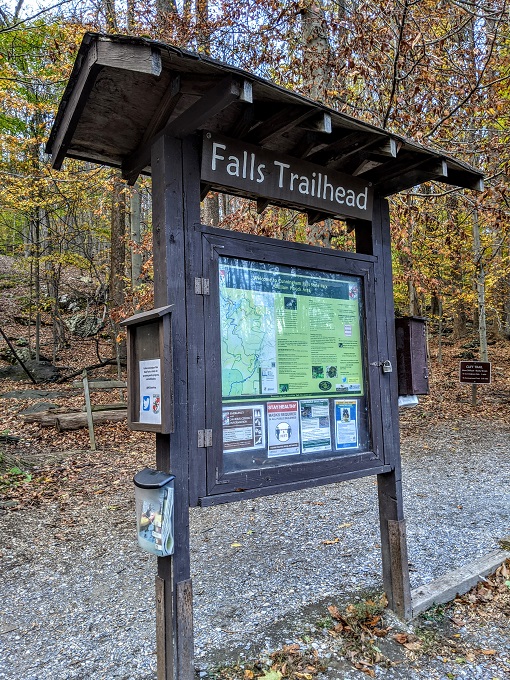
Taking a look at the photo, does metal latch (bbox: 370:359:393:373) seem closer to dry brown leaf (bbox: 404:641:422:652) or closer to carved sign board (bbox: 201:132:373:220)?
carved sign board (bbox: 201:132:373:220)

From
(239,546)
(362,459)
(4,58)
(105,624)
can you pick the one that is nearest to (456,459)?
(239,546)

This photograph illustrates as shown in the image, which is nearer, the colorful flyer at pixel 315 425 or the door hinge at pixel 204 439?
the door hinge at pixel 204 439

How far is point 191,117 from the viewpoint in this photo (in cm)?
235

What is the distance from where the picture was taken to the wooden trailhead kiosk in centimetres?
227

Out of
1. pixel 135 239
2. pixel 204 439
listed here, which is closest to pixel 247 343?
pixel 204 439

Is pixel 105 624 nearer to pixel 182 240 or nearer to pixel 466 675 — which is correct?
pixel 466 675

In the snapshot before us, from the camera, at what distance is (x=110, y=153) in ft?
9.64

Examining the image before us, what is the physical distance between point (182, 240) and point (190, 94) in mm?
751

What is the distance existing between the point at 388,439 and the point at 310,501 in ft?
9.22

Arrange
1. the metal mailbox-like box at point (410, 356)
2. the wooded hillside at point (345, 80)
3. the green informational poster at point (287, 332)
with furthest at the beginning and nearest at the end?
the wooded hillside at point (345, 80) < the metal mailbox-like box at point (410, 356) < the green informational poster at point (287, 332)

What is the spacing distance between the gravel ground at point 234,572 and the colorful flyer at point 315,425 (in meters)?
1.16

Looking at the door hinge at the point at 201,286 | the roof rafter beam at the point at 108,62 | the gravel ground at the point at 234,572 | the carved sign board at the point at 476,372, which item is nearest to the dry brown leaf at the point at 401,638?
the gravel ground at the point at 234,572

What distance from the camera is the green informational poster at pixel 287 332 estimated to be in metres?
2.59

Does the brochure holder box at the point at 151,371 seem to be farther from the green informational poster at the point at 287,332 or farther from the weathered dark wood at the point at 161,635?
the weathered dark wood at the point at 161,635
